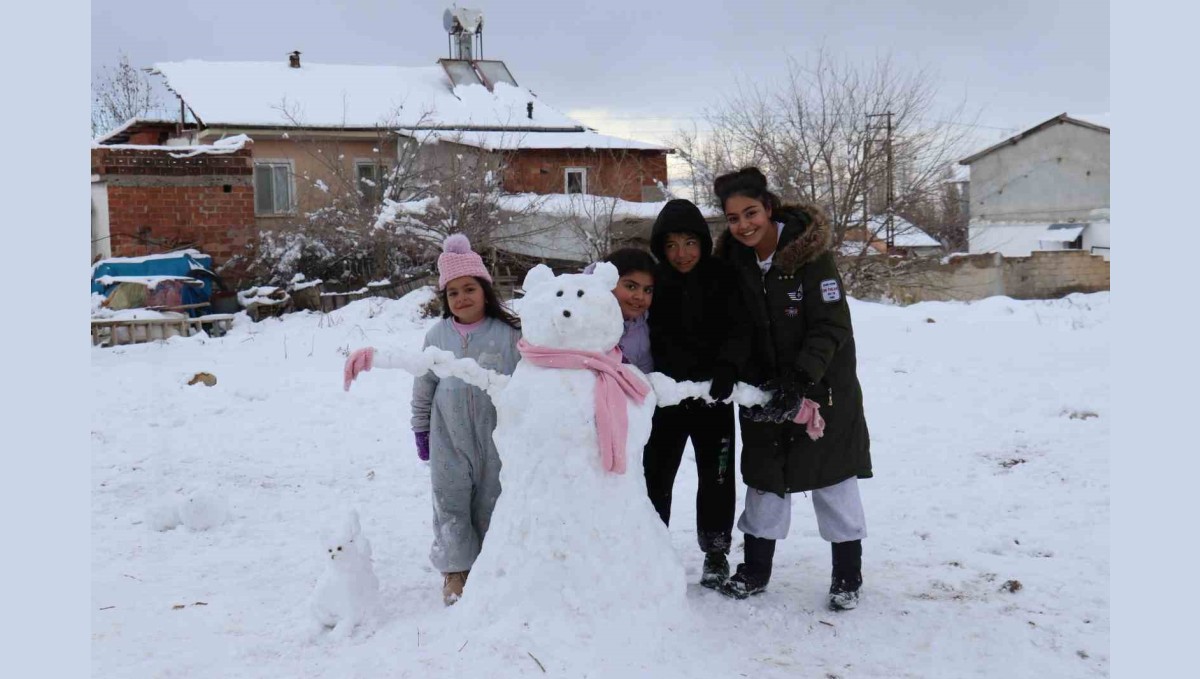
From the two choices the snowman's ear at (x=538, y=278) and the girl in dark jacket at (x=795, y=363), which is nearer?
the snowman's ear at (x=538, y=278)

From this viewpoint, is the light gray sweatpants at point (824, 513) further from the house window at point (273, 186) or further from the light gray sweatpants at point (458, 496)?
the house window at point (273, 186)

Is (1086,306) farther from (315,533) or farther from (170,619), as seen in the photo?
(170,619)

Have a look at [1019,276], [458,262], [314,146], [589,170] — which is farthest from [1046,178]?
[458,262]

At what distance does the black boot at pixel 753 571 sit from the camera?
12.5 ft

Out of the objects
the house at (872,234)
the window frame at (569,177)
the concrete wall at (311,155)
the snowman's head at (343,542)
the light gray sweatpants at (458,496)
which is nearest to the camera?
the snowman's head at (343,542)

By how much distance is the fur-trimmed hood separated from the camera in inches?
141

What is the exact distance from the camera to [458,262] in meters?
3.76

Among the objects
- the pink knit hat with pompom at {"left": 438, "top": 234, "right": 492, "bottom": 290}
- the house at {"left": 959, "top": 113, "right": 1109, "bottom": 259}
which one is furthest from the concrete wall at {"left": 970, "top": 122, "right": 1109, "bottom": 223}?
the pink knit hat with pompom at {"left": 438, "top": 234, "right": 492, "bottom": 290}

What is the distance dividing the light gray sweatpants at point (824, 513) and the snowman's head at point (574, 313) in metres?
1.03

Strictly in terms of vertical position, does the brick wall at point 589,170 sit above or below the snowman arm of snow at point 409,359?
above

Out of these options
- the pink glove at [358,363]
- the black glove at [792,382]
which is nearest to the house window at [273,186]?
the pink glove at [358,363]

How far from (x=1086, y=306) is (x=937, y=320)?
11.3 feet

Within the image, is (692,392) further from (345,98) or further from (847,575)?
(345,98)

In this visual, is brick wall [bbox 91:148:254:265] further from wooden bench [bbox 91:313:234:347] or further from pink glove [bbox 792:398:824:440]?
pink glove [bbox 792:398:824:440]
